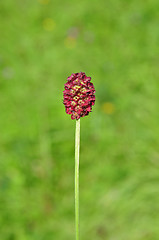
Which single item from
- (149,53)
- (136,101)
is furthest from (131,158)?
(149,53)

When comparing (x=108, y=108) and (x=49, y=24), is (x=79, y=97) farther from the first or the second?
(x=49, y=24)

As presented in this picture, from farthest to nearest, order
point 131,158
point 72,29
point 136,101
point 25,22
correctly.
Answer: point 25,22 → point 72,29 → point 136,101 → point 131,158

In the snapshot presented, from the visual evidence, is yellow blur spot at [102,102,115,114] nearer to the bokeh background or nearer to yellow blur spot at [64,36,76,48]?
the bokeh background

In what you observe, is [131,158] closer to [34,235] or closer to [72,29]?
[34,235]

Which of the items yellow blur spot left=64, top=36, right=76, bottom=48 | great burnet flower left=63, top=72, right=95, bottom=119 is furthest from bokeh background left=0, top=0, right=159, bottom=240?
great burnet flower left=63, top=72, right=95, bottom=119

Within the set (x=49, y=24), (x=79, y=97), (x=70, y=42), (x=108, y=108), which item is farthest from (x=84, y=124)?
(x=79, y=97)

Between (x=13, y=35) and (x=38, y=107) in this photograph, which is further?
(x=13, y=35)

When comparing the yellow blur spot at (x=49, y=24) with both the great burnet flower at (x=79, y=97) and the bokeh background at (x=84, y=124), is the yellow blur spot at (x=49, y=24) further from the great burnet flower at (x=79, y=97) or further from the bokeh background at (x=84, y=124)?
the great burnet flower at (x=79, y=97)
